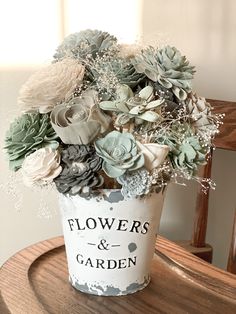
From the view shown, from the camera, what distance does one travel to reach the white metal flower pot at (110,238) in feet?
2.65

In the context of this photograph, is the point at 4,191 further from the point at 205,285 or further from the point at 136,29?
the point at 205,285

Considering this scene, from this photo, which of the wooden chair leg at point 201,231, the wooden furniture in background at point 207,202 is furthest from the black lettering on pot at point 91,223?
the wooden chair leg at point 201,231

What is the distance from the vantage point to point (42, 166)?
759mm

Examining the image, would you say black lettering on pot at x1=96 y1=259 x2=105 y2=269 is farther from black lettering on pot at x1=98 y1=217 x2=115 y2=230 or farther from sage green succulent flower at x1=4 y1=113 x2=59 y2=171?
sage green succulent flower at x1=4 y1=113 x2=59 y2=171

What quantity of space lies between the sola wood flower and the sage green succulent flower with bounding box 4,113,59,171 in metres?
0.02

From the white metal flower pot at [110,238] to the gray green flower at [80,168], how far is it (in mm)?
31

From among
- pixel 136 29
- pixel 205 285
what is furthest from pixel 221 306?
pixel 136 29

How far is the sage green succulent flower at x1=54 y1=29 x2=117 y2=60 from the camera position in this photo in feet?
2.78

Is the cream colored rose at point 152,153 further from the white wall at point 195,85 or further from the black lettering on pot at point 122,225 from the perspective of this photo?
the white wall at point 195,85

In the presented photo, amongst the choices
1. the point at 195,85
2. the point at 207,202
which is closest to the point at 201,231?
the point at 207,202

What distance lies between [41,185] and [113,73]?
0.61ft

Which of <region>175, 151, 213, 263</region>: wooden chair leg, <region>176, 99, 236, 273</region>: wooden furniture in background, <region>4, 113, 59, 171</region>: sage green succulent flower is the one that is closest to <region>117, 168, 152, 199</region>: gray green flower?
<region>4, 113, 59, 171</region>: sage green succulent flower

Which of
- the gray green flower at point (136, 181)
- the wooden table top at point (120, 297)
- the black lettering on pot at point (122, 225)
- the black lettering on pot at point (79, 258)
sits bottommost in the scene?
the wooden table top at point (120, 297)

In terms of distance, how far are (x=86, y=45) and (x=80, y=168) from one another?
0.20 meters
